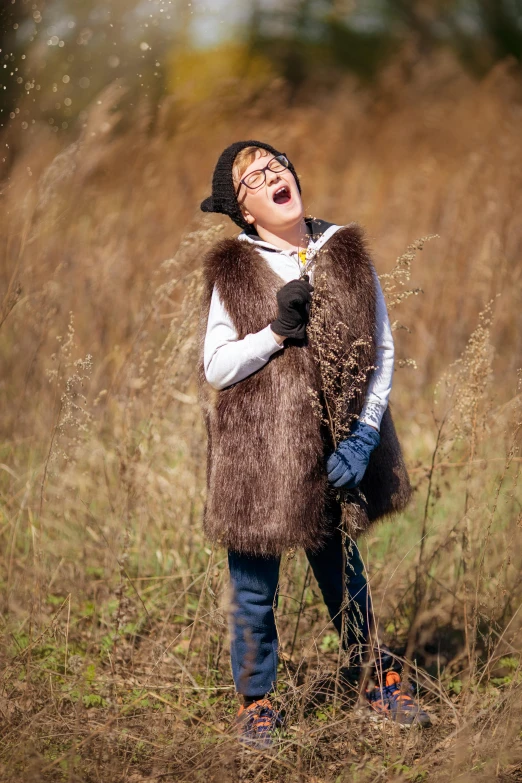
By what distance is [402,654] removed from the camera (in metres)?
2.54

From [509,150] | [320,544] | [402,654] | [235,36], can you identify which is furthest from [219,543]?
[235,36]

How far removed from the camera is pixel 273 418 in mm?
1843

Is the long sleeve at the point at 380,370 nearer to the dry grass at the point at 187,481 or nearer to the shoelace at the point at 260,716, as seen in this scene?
the dry grass at the point at 187,481

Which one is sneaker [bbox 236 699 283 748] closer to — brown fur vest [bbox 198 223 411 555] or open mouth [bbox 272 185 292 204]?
brown fur vest [bbox 198 223 411 555]

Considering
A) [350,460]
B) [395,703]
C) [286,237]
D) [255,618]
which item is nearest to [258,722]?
[255,618]

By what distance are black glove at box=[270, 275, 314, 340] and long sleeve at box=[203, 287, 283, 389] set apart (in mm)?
42

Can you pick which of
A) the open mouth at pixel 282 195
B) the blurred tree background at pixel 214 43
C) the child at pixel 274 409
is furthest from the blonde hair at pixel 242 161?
the blurred tree background at pixel 214 43

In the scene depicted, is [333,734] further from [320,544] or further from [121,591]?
[121,591]

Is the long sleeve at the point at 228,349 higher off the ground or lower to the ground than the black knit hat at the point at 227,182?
lower

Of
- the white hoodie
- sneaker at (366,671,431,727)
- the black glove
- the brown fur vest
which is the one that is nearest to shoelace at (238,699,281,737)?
sneaker at (366,671,431,727)

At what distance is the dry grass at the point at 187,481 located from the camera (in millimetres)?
1946

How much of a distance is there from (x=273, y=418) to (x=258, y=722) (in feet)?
2.70

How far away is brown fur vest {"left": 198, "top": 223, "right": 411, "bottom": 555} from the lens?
183cm

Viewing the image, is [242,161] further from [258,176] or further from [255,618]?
[255,618]
